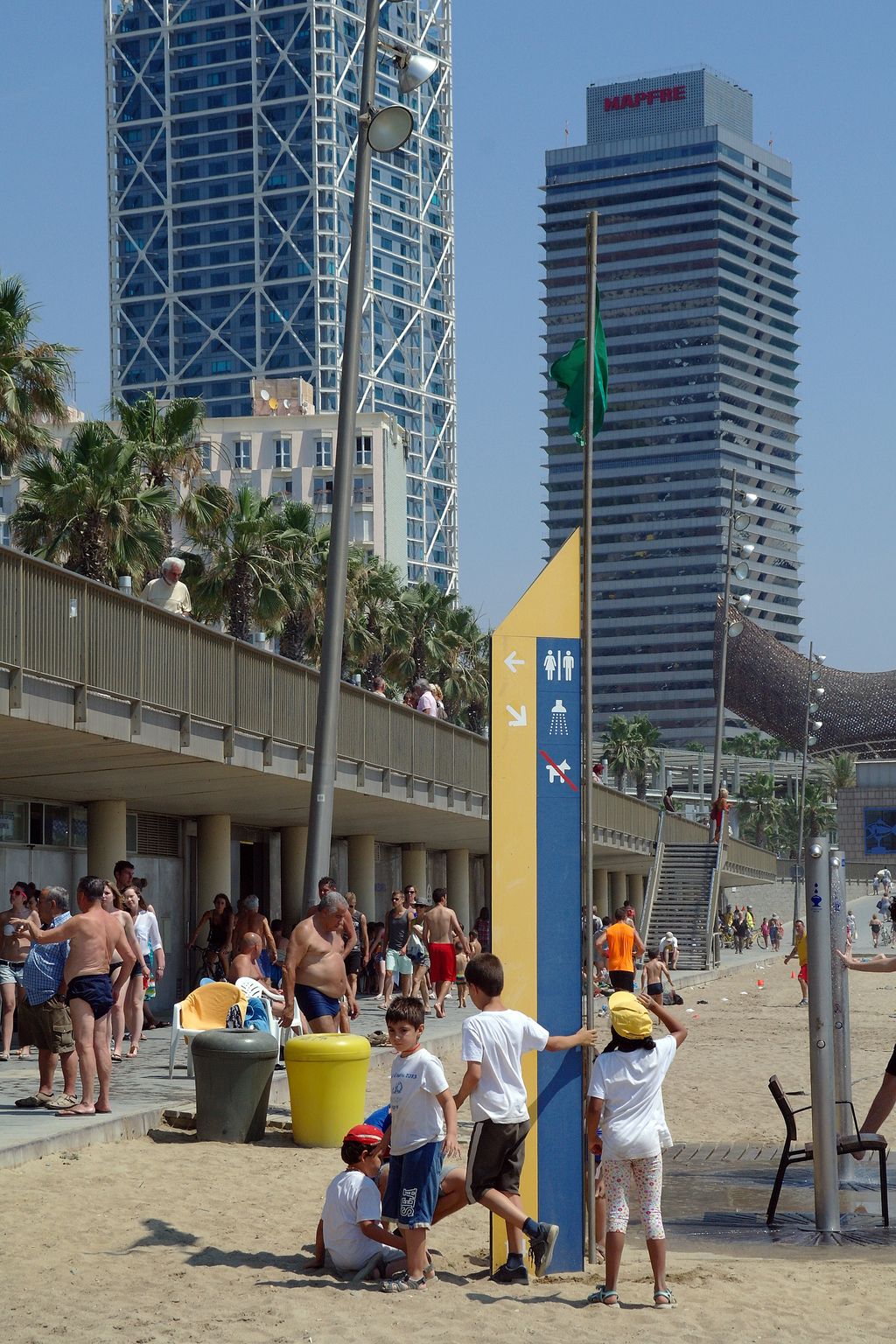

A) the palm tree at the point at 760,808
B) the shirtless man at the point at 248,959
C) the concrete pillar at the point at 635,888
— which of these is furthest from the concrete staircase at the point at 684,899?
the palm tree at the point at 760,808

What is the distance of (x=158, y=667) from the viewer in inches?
723

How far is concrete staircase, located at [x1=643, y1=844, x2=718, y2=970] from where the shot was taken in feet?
149

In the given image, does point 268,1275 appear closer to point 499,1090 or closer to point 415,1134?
point 415,1134

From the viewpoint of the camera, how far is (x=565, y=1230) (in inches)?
319

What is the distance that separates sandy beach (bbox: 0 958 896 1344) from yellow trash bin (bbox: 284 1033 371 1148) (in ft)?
0.72

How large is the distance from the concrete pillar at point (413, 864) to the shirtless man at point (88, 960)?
27368 millimetres

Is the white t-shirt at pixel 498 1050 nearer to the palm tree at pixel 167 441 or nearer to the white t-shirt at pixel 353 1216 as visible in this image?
the white t-shirt at pixel 353 1216

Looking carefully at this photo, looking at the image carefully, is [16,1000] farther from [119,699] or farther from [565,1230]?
[565,1230]

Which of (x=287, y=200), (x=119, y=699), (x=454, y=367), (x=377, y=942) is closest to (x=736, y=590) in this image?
(x=454, y=367)

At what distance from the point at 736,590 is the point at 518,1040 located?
179 m

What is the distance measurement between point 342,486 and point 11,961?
5.21 meters

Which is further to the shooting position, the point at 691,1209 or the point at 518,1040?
the point at 691,1209

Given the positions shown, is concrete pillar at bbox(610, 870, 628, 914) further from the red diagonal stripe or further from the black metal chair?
A: the red diagonal stripe

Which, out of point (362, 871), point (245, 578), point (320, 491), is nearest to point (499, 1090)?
point (362, 871)
